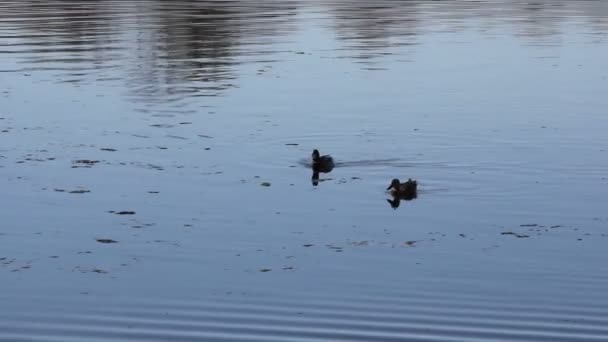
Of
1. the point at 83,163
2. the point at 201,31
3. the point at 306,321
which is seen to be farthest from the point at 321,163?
the point at 201,31

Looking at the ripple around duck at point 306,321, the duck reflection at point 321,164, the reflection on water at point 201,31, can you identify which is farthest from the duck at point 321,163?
the reflection on water at point 201,31

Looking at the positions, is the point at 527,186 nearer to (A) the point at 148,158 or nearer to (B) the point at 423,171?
(B) the point at 423,171

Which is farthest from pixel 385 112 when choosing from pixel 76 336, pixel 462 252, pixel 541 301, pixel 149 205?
pixel 76 336

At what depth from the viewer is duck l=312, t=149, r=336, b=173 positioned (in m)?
19.8

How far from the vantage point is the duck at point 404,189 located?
17766 mm

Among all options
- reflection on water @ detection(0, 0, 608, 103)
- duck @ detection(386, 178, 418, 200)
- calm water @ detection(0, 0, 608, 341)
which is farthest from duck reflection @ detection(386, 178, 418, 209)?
reflection on water @ detection(0, 0, 608, 103)

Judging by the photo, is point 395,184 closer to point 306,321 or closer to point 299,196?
point 299,196

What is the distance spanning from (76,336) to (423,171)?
9.18 m

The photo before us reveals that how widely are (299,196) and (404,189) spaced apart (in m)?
1.47

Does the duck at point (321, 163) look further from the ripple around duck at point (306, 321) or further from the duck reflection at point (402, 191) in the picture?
the ripple around duck at point (306, 321)

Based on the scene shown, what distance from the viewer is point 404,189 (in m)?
17.9

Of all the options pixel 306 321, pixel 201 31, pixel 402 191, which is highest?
pixel 201 31

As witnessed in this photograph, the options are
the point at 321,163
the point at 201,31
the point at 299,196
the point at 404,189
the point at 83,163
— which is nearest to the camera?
the point at 404,189

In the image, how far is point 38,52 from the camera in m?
37.4
